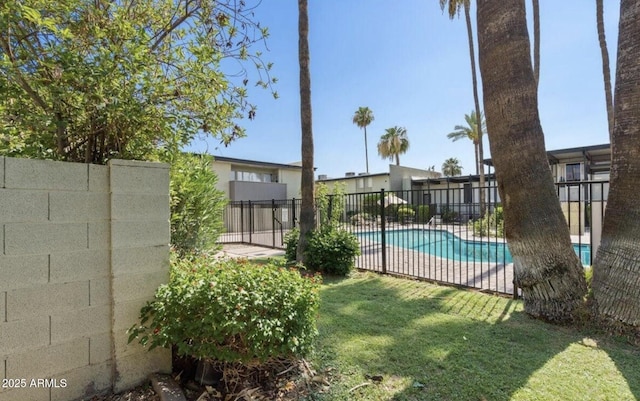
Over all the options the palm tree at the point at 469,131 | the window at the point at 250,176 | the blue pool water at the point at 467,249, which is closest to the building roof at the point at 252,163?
the window at the point at 250,176

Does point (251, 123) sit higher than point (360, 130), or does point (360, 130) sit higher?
point (360, 130)

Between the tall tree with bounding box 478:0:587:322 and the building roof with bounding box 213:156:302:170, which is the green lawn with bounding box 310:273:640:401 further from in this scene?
the building roof with bounding box 213:156:302:170

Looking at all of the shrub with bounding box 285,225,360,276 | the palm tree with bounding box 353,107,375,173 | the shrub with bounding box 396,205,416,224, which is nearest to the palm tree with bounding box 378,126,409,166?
the palm tree with bounding box 353,107,375,173

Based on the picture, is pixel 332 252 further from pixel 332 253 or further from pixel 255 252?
pixel 255 252

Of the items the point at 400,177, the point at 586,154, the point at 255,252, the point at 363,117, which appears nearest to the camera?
the point at 255,252

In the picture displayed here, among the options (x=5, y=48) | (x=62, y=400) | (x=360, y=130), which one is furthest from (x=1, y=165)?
(x=360, y=130)

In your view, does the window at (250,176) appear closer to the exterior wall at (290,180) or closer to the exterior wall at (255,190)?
the exterior wall at (290,180)

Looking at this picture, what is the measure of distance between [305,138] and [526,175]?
15.3 feet

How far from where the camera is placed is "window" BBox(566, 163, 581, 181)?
19.3 meters

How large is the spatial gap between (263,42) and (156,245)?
2.41m

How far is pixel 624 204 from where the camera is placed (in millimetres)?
3422

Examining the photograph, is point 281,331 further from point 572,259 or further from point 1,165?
point 572,259

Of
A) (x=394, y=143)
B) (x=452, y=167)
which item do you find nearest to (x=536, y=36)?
(x=394, y=143)

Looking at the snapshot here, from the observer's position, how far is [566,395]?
7.84ft
